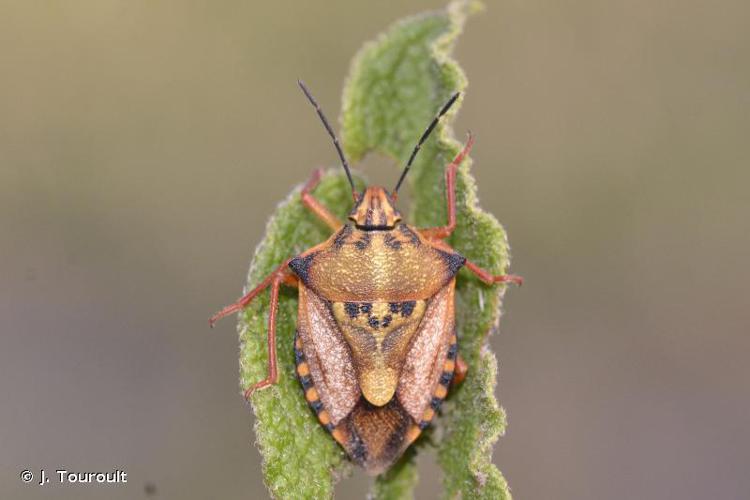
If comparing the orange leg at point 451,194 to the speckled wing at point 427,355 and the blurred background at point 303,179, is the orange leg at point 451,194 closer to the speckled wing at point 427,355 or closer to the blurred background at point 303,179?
the speckled wing at point 427,355

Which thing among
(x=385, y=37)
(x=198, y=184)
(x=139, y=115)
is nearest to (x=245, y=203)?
(x=198, y=184)

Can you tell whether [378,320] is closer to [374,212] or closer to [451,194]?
[374,212]

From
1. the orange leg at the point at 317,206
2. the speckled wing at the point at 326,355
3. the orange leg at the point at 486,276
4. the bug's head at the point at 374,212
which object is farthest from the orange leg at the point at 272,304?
the orange leg at the point at 486,276

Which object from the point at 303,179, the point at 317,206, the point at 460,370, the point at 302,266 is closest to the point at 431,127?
the point at 317,206

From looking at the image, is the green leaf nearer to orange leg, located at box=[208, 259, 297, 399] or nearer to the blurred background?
orange leg, located at box=[208, 259, 297, 399]

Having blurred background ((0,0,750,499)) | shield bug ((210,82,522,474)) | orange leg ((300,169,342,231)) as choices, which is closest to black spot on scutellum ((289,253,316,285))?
shield bug ((210,82,522,474))
